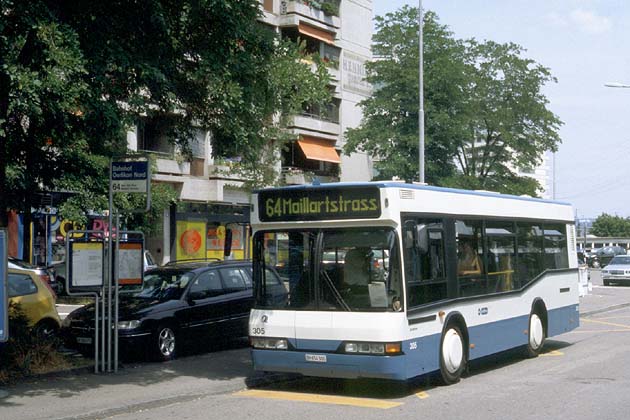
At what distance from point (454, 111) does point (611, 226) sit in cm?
12087

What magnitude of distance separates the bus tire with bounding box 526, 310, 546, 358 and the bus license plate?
5.25 m

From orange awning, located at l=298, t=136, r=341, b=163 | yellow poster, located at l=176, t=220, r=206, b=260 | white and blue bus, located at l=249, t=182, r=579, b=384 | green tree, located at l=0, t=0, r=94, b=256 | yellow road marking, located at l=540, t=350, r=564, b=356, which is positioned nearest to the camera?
green tree, located at l=0, t=0, r=94, b=256

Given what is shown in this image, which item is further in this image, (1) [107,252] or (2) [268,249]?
(1) [107,252]

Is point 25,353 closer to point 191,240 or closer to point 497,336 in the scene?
point 497,336

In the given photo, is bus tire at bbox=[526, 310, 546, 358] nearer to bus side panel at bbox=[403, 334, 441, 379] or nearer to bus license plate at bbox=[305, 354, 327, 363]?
bus side panel at bbox=[403, 334, 441, 379]

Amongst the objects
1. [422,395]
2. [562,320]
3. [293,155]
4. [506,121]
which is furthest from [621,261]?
[422,395]

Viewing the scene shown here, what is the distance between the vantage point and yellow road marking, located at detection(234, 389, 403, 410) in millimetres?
10586

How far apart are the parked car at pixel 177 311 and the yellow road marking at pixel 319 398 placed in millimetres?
2889

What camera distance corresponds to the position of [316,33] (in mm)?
47062

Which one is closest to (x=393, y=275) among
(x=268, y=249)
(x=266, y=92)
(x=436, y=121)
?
(x=268, y=249)

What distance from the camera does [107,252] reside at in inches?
506

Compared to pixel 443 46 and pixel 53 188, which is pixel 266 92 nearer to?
pixel 53 188

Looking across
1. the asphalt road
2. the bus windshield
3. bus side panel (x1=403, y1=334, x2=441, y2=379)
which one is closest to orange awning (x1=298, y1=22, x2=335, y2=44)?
the asphalt road

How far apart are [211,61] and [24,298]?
6.09 metres
